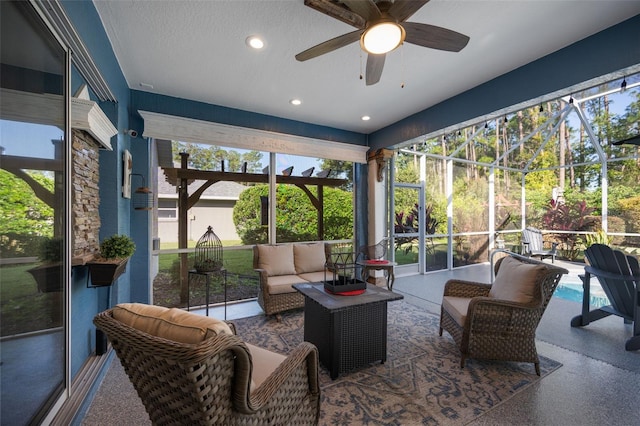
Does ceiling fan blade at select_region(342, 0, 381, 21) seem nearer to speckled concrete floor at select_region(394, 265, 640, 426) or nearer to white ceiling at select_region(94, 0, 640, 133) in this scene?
white ceiling at select_region(94, 0, 640, 133)

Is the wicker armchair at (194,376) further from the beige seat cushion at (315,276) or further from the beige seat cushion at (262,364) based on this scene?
the beige seat cushion at (315,276)

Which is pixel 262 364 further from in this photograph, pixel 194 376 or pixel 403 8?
pixel 403 8

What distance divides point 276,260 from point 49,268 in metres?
2.54

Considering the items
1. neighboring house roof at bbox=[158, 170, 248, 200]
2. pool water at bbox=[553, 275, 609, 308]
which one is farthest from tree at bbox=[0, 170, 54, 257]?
pool water at bbox=[553, 275, 609, 308]

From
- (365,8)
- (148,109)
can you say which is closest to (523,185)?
(365,8)

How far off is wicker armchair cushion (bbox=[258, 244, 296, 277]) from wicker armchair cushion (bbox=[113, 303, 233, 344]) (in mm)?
2584

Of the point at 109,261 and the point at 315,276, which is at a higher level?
the point at 109,261

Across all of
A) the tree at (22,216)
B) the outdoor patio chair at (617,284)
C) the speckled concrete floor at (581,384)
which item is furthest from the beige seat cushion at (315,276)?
the outdoor patio chair at (617,284)

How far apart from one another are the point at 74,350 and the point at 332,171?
4.20 m

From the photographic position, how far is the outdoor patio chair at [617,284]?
2705mm

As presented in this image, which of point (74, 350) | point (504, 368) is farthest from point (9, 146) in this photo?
point (504, 368)

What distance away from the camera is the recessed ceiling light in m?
2.49

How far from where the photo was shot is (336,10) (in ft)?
5.73

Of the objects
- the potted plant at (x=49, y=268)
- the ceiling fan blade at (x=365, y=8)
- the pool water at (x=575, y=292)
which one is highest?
the ceiling fan blade at (x=365, y=8)
